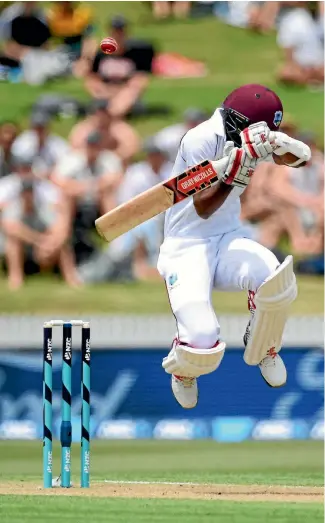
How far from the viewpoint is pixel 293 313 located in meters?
11.4

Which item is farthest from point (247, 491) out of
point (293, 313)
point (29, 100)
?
point (29, 100)

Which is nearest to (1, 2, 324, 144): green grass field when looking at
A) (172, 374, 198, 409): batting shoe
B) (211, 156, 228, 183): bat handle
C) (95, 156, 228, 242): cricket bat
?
(172, 374, 198, 409): batting shoe

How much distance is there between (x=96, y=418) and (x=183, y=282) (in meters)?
3.47

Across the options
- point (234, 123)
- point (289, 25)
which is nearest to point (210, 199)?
point (234, 123)

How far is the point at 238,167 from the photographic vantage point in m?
6.71

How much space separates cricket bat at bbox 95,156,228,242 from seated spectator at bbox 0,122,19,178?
16.9 ft

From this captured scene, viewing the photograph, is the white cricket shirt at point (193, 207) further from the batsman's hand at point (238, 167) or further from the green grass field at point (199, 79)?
the green grass field at point (199, 79)

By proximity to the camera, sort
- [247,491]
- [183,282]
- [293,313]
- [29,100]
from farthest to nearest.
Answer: [29,100], [293,313], [247,491], [183,282]

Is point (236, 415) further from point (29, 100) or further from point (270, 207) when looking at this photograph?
point (29, 100)

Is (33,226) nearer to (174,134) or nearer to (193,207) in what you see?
(174,134)

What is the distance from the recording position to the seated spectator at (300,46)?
13781 millimetres

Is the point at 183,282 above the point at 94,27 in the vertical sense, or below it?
above

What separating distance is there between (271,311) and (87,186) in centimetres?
485

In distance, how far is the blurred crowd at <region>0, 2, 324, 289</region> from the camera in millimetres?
11484
